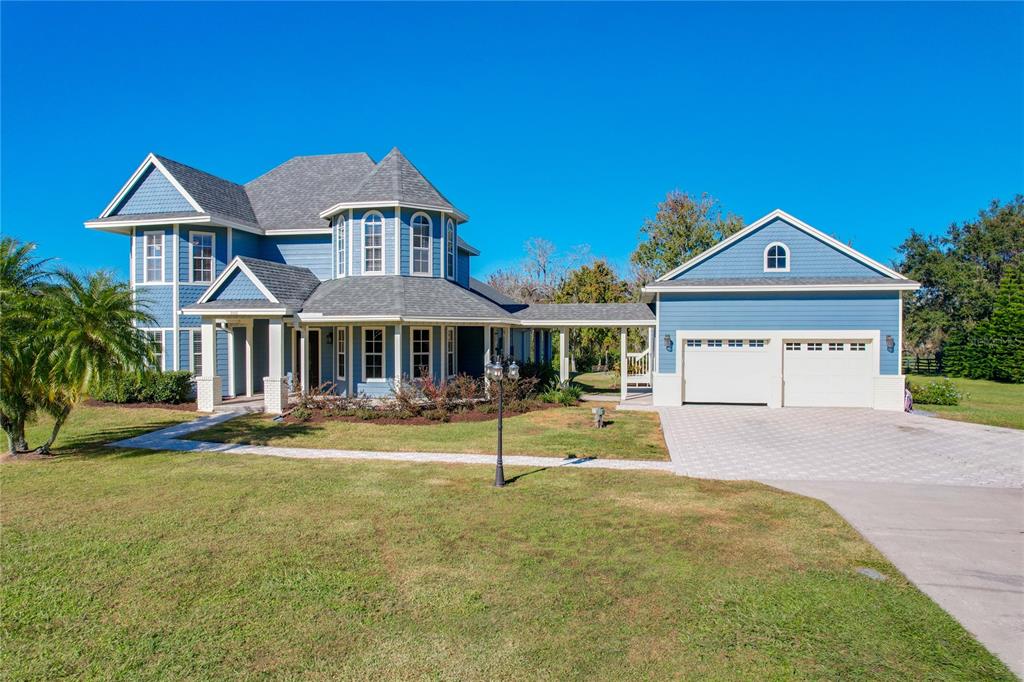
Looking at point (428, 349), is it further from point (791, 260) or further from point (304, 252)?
point (791, 260)

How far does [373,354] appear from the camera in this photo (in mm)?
18516

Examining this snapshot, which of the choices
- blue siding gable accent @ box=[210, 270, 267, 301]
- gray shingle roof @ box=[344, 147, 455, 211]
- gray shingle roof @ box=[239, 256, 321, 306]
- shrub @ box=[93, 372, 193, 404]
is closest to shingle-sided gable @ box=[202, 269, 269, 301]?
blue siding gable accent @ box=[210, 270, 267, 301]

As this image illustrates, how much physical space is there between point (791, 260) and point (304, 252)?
17.8 m

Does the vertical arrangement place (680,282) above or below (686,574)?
above

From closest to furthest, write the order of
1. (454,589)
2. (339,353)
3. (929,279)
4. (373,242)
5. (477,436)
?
1. (454,589)
2. (477,436)
3. (339,353)
4. (373,242)
5. (929,279)

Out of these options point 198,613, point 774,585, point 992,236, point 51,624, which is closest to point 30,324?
point 51,624

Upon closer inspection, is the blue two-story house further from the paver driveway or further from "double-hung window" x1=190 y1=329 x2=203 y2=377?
the paver driveway

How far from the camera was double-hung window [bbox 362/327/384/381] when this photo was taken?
60.6ft

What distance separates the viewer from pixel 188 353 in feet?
65.7

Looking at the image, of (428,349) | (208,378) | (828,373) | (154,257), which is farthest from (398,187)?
(828,373)

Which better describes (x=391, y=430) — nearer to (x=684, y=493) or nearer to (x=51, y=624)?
(x=684, y=493)

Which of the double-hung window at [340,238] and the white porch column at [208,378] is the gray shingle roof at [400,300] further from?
the white porch column at [208,378]

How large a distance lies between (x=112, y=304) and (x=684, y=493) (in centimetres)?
1140

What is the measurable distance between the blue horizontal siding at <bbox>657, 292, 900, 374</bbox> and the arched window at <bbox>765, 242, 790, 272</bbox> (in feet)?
3.37
